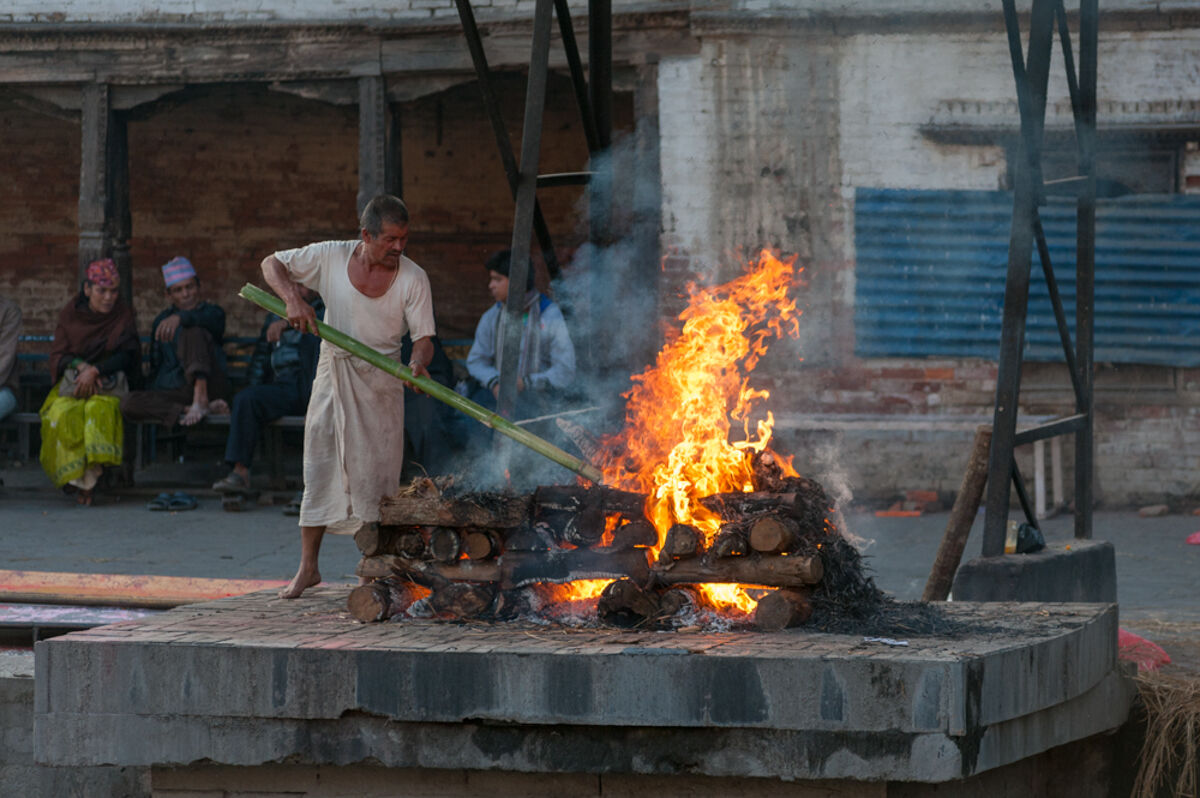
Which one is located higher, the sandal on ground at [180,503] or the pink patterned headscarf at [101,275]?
the pink patterned headscarf at [101,275]

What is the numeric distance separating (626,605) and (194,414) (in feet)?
23.2

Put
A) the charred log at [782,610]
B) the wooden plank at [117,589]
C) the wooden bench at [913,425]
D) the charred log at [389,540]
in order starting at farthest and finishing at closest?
1. the wooden bench at [913,425]
2. the wooden plank at [117,589]
3. the charred log at [389,540]
4. the charred log at [782,610]

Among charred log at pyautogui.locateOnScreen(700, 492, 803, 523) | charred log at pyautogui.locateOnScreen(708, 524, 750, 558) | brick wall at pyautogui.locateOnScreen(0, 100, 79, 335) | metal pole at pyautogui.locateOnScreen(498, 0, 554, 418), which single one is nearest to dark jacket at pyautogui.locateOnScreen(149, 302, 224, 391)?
brick wall at pyautogui.locateOnScreen(0, 100, 79, 335)

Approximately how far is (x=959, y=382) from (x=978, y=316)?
52 cm

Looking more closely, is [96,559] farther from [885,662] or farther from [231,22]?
[885,662]

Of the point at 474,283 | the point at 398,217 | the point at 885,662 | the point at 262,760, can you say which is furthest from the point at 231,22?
the point at 885,662

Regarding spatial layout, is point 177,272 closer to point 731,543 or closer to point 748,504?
point 748,504

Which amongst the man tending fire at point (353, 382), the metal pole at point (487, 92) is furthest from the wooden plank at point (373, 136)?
the man tending fire at point (353, 382)

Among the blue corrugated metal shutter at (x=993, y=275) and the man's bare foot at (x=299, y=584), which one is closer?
the man's bare foot at (x=299, y=584)

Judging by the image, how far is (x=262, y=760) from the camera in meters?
4.77

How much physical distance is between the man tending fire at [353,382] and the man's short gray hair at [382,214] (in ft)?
0.12

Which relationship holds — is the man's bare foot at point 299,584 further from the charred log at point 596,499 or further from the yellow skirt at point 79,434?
the yellow skirt at point 79,434

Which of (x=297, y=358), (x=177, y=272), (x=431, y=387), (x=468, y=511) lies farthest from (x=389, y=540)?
(x=177, y=272)

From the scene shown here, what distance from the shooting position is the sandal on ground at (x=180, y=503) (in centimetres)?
1124
